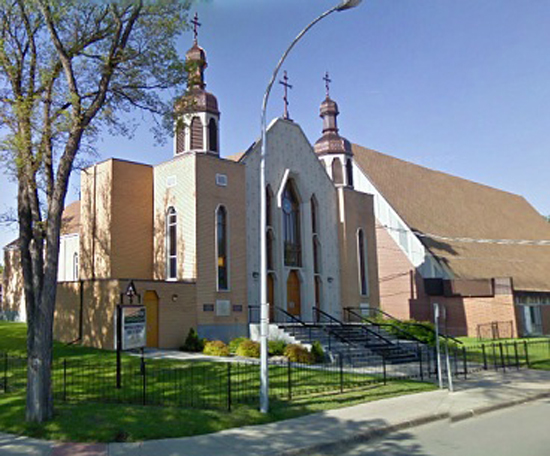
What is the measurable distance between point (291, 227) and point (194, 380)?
14.3m

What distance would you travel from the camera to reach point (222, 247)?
2386 cm

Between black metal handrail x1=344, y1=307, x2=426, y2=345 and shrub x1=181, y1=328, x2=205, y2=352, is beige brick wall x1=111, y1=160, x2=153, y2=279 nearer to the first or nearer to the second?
shrub x1=181, y1=328, x2=205, y2=352

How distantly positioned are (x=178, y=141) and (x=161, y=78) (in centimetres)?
1091

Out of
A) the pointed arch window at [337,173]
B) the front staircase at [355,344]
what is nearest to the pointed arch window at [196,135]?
the front staircase at [355,344]

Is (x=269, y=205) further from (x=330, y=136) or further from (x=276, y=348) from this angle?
(x=276, y=348)

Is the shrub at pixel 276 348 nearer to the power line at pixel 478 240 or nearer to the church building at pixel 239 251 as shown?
the church building at pixel 239 251

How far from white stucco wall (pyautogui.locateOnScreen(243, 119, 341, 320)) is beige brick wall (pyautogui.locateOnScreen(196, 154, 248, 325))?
779mm

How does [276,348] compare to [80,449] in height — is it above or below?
above

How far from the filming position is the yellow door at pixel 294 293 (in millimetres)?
26906

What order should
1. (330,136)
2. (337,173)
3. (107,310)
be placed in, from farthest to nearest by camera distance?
(330,136)
(337,173)
(107,310)

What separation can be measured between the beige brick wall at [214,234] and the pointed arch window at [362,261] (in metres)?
8.58

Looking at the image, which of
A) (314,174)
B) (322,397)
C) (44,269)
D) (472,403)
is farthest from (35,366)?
(314,174)

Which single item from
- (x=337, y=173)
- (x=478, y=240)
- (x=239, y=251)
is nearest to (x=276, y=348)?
(x=239, y=251)

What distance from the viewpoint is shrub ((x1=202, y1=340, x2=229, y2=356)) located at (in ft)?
65.7
